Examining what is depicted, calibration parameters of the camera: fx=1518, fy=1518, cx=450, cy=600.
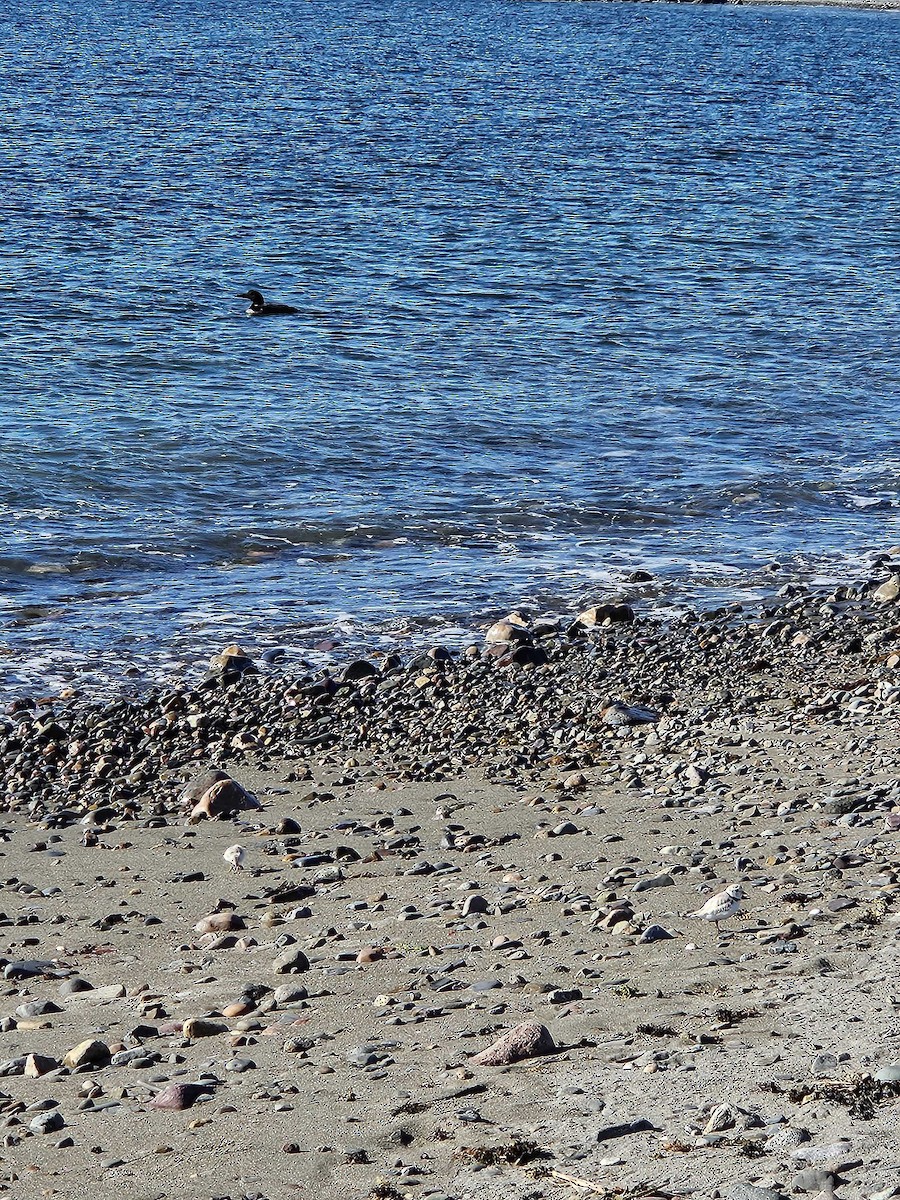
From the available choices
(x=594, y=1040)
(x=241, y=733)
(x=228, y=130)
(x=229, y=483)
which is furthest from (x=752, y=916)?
(x=228, y=130)

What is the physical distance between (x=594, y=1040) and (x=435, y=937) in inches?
A: 64.5

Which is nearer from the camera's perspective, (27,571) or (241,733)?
(241,733)

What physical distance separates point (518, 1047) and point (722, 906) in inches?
72.1

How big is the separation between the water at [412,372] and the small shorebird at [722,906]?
258 inches

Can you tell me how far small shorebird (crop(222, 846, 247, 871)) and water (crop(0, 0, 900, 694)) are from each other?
394 centimetres

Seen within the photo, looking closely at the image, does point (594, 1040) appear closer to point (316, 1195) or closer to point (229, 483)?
point (316, 1195)

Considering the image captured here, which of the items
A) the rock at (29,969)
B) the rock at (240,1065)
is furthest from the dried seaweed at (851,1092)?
the rock at (29,969)

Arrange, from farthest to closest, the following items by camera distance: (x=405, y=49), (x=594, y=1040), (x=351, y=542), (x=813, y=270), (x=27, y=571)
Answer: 1. (x=405, y=49)
2. (x=813, y=270)
3. (x=351, y=542)
4. (x=27, y=571)
5. (x=594, y=1040)

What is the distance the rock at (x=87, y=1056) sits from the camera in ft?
21.5

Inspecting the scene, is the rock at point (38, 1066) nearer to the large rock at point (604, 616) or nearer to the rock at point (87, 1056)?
the rock at point (87, 1056)

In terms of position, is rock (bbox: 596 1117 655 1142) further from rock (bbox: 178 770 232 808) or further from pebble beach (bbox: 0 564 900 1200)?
rock (bbox: 178 770 232 808)

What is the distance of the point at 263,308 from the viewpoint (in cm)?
2691

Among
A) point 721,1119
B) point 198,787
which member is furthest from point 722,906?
point 198,787

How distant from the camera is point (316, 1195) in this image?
5.28 meters
